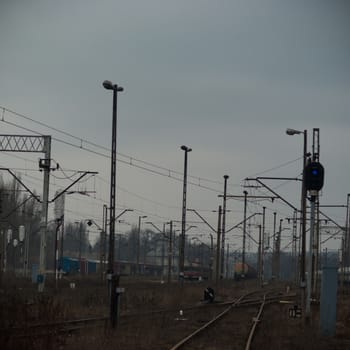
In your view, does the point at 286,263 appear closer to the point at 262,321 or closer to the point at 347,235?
the point at 347,235

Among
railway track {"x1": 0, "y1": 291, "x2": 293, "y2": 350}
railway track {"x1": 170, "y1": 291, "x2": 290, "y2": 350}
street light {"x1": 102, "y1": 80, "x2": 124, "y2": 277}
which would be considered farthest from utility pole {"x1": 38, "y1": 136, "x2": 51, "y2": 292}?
street light {"x1": 102, "y1": 80, "x2": 124, "y2": 277}

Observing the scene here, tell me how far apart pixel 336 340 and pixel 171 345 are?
5.68 m

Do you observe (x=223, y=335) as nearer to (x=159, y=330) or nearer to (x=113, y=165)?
(x=159, y=330)

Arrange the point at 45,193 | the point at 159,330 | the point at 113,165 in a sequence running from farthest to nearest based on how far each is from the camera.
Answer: the point at 45,193 < the point at 113,165 < the point at 159,330

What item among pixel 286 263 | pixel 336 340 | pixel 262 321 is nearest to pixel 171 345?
pixel 336 340

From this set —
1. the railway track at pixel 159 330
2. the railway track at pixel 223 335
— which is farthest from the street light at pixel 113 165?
the railway track at pixel 223 335

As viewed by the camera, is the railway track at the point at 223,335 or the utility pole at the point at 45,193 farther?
the utility pole at the point at 45,193

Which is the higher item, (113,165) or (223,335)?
(113,165)

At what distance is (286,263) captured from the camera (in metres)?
188

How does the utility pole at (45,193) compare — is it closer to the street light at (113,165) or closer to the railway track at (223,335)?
the railway track at (223,335)

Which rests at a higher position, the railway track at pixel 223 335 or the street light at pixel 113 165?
the street light at pixel 113 165

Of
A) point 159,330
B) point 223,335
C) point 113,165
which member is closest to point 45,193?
point 113,165

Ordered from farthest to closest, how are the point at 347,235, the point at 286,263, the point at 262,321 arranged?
the point at 286,263
the point at 347,235
the point at 262,321

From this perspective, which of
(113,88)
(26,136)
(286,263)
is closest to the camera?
(113,88)
